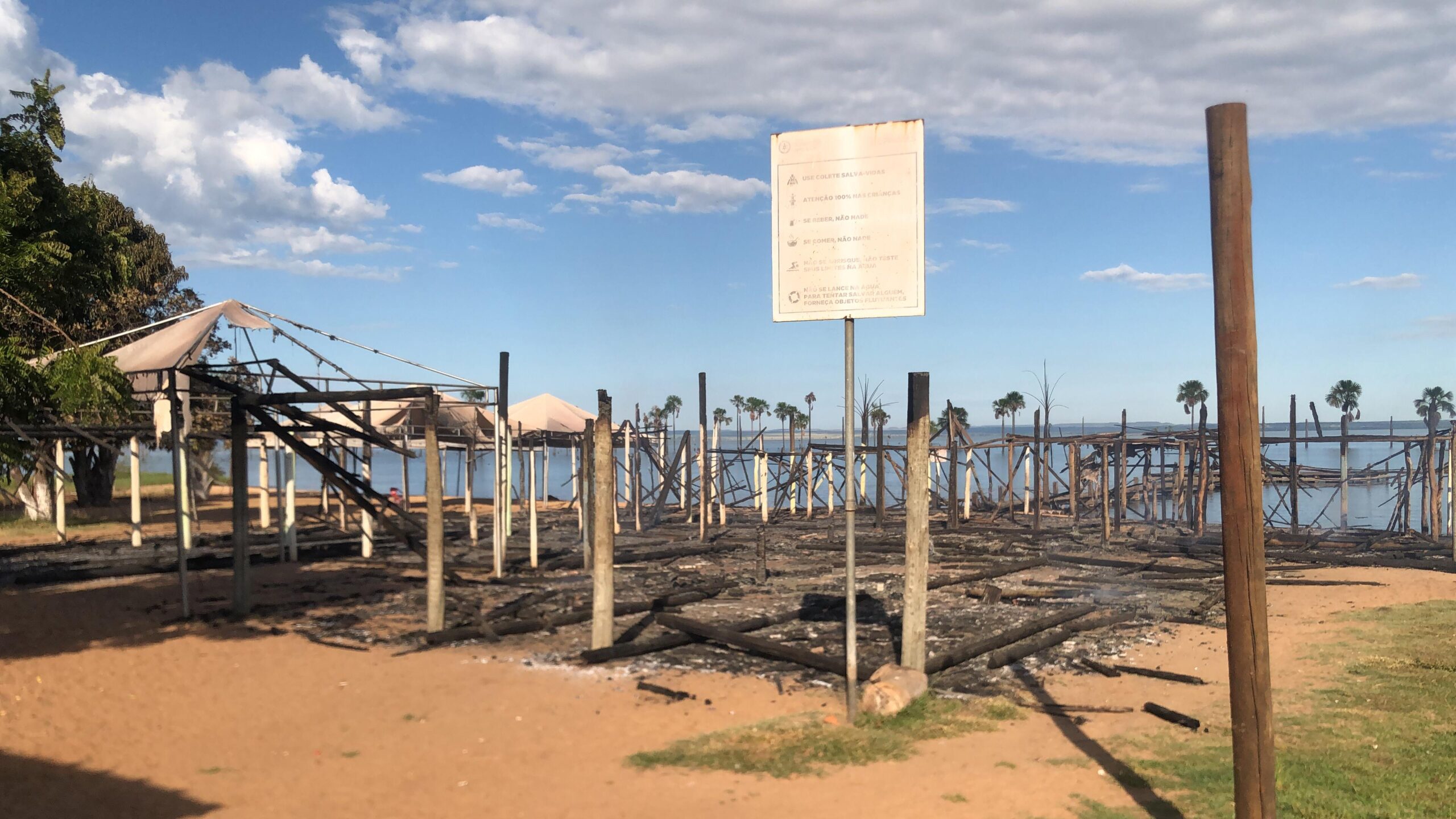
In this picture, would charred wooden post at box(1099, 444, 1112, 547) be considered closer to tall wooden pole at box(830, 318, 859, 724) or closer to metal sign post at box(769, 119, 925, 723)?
tall wooden pole at box(830, 318, 859, 724)

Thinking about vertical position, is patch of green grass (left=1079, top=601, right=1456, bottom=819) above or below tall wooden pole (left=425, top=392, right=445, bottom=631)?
below

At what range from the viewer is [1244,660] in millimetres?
5020

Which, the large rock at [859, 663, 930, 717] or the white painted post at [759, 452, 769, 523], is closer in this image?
the large rock at [859, 663, 930, 717]

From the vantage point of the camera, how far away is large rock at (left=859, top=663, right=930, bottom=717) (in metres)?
8.94

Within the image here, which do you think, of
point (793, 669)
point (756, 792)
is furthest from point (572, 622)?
point (756, 792)

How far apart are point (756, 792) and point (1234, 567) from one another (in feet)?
12.3

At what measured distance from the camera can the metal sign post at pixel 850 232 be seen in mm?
8391

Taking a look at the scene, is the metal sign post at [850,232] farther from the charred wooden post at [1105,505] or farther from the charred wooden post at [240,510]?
the charred wooden post at [1105,505]

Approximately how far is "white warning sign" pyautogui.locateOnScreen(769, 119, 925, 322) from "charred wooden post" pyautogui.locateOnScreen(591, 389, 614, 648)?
3.89m

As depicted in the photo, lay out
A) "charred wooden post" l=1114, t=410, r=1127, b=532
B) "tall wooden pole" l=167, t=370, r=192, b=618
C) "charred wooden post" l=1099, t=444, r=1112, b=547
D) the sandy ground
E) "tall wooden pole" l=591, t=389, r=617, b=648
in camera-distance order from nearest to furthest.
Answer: the sandy ground
"tall wooden pole" l=591, t=389, r=617, b=648
"tall wooden pole" l=167, t=370, r=192, b=618
"charred wooden post" l=1099, t=444, r=1112, b=547
"charred wooden post" l=1114, t=410, r=1127, b=532

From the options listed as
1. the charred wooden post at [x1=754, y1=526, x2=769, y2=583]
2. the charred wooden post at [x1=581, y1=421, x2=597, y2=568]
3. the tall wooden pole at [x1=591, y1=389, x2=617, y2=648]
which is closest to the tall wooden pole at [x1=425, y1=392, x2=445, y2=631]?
the tall wooden pole at [x1=591, y1=389, x2=617, y2=648]

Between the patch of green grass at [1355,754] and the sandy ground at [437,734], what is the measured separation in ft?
1.27

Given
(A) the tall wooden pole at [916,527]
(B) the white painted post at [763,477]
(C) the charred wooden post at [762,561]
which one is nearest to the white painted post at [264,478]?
(C) the charred wooden post at [762,561]

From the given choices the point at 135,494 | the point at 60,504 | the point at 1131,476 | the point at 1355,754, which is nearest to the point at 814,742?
the point at 1355,754
